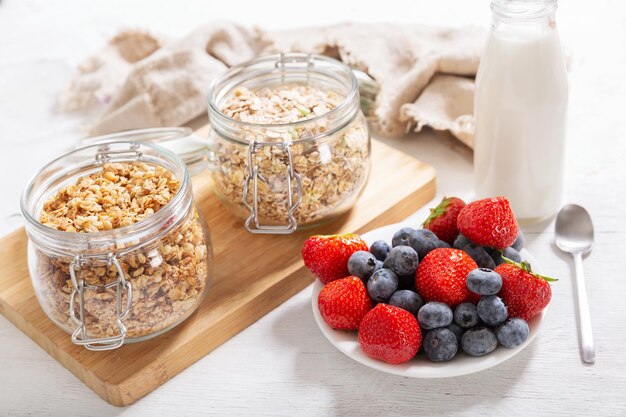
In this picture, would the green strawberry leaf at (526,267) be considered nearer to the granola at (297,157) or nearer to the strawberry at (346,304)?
the strawberry at (346,304)

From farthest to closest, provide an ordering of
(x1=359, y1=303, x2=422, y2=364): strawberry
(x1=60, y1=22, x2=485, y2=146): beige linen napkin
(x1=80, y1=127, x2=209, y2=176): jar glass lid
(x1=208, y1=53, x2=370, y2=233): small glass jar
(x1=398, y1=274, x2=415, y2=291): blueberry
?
(x1=60, y1=22, x2=485, y2=146): beige linen napkin, (x1=80, y1=127, x2=209, y2=176): jar glass lid, (x1=208, y1=53, x2=370, y2=233): small glass jar, (x1=398, y1=274, x2=415, y2=291): blueberry, (x1=359, y1=303, x2=422, y2=364): strawberry

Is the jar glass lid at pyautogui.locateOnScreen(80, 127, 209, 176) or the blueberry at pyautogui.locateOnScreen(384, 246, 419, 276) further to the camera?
the jar glass lid at pyautogui.locateOnScreen(80, 127, 209, 176)

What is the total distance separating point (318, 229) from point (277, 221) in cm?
8

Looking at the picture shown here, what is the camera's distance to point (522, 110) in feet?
3.99

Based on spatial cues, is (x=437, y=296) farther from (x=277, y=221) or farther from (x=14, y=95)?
(x=14, y=95)

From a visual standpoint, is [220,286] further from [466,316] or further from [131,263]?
[466,316]

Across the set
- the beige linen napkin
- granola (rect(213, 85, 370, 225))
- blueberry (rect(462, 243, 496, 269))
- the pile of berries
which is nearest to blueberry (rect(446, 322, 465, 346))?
the pile of berries

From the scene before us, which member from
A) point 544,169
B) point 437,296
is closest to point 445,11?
point 544,169

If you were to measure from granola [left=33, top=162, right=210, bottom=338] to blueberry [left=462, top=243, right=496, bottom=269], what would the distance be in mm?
374

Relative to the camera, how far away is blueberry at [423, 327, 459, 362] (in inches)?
39.4

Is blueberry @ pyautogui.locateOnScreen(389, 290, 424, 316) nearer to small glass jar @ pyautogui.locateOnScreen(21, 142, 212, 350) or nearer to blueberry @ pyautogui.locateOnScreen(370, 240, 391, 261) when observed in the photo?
blueberry @ pyautogui.locateOnScreen(370, 240, 391, 261)

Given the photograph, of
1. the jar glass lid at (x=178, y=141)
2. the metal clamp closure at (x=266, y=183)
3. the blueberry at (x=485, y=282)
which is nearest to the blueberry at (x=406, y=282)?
the blueberry at (x=485, y=282)

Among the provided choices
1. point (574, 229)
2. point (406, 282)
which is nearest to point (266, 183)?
point (406, 282)

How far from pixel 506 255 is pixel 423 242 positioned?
0.39 feet
